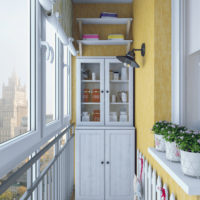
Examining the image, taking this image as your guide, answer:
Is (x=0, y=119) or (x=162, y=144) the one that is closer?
(x=0, y=119)

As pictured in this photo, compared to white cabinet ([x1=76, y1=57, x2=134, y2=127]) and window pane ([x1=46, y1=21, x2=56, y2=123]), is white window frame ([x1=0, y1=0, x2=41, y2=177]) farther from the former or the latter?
white cabinet ([x1=76, y1=57, x2=134, y2=127])

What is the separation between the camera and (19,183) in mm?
1107

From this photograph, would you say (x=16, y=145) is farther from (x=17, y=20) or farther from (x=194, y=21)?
(x=194, y=21)

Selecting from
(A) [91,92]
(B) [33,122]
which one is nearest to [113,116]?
(A) [91,92]

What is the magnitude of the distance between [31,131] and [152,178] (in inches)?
40.3

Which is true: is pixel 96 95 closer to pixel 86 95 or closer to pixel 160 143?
pixel 86 95

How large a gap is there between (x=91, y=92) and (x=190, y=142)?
1832 mm

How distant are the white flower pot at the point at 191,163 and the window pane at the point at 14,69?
2.85ft

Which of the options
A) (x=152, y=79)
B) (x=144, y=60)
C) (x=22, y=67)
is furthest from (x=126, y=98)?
(x=22, y=67)

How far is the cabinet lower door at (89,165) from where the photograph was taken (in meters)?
2.51

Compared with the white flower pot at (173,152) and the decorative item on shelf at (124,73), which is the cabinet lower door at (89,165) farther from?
the white flower pot at (173,152)

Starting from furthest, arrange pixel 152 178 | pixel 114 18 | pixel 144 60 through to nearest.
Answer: pixel 114 18, pixel 144 60, pixel 152 178

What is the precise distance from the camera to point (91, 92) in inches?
104

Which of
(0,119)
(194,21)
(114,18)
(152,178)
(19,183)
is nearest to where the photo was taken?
(0,119)
